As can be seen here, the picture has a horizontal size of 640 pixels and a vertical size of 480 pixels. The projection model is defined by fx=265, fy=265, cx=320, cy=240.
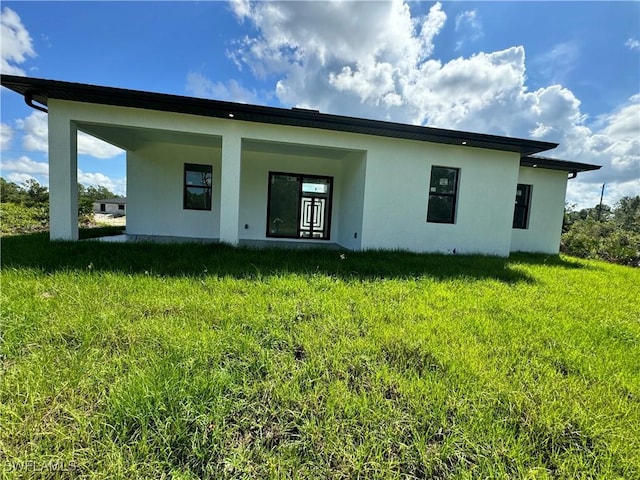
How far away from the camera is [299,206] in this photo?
9.39 metres

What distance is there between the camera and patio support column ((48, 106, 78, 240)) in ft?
18.6

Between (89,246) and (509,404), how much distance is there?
23.5 feet

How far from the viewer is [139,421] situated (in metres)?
1.61

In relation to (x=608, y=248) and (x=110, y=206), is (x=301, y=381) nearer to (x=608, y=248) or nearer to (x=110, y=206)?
(x=608, y=248)

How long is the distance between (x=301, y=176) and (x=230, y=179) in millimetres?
3341

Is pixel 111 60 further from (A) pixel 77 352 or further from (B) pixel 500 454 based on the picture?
(B) pixel 500 454

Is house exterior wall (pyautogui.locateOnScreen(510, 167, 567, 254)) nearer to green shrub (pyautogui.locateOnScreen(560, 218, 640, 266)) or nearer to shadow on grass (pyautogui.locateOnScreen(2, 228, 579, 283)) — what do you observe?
green shrub (pyautogui.locateOnScreen(560, 218, 640, 266))

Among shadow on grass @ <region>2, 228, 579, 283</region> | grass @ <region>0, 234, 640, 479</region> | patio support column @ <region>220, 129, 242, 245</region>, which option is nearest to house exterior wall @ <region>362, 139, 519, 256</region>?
shadow on grass @ <region>2, 228, 579, 283</region>

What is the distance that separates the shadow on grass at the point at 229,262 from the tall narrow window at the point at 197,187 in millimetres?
3216

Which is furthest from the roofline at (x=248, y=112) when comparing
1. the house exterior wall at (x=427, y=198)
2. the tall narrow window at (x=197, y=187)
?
the tall narrow window at (x=197, y=187)

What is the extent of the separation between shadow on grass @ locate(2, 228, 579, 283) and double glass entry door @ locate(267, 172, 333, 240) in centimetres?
296

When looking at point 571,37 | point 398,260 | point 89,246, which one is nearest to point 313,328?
point 398,260

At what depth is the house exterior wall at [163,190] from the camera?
8664 millimetres

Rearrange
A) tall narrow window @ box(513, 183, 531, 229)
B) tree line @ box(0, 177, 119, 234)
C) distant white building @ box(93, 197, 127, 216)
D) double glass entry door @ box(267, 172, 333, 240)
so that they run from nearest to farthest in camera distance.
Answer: double glass entry door @ box(267, 172, 333, 240) < tall narrow window @ box(513, 183, 531, 229) < tree line @ box(0, 177, 119, 234) < distant white building @ box(93, 197, 127, 216)
